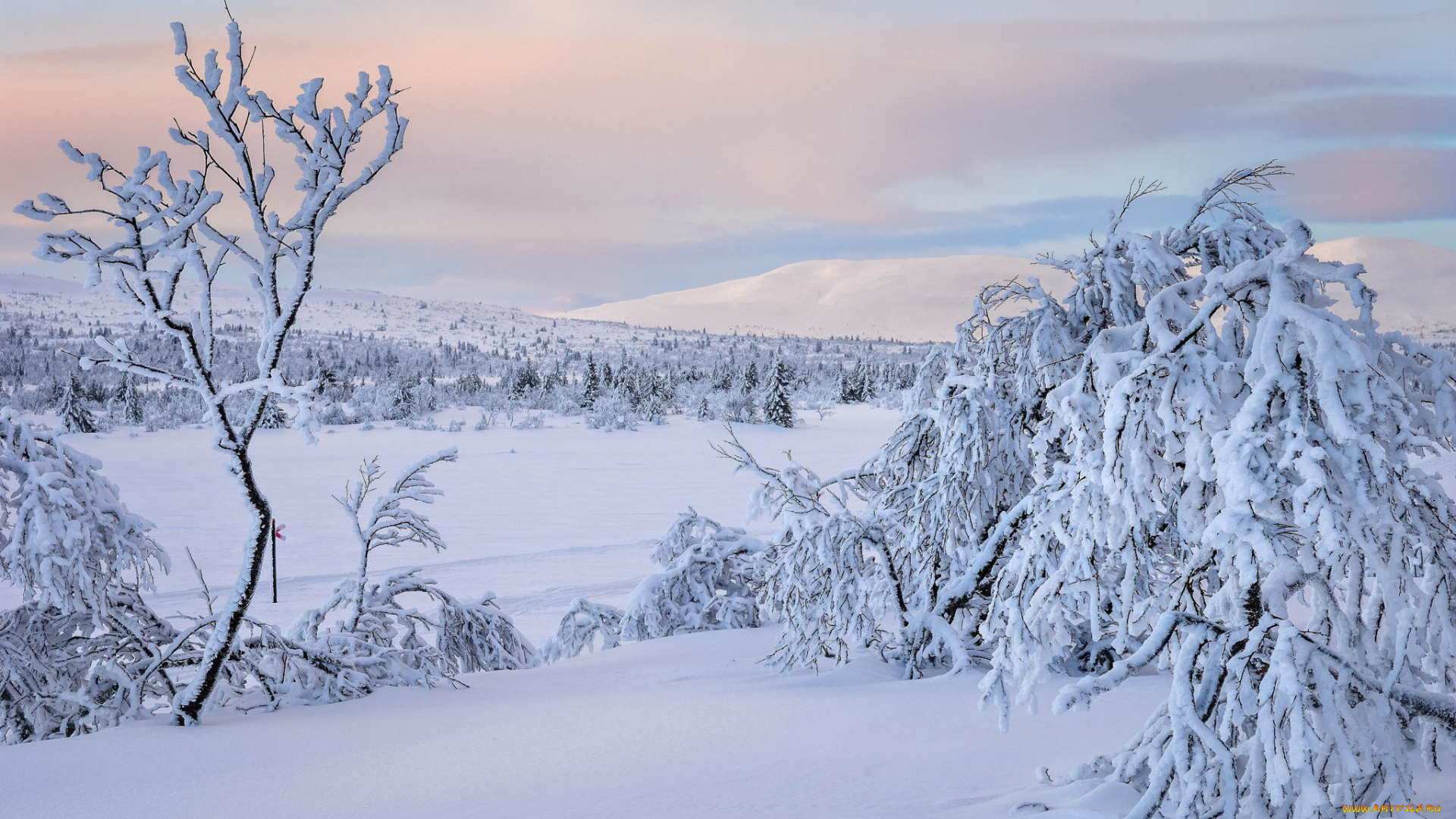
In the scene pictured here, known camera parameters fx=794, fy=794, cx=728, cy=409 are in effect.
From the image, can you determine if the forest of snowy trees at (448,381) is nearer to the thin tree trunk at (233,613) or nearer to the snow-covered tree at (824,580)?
the thin tree trunk at (233,613)

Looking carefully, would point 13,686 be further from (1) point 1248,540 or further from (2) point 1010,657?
(1) point 1248,540

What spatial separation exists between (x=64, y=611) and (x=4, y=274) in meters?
199

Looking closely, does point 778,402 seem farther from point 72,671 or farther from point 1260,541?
point 1260,541

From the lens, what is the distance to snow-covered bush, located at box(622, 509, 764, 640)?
9383 millimetres

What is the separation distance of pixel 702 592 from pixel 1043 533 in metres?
7.00

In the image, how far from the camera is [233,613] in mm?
4980

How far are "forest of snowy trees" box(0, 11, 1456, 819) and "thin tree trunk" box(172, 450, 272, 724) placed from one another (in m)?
0.02

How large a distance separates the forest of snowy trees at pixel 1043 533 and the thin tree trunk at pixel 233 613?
24mm

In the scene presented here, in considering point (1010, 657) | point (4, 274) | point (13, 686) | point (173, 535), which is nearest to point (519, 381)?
point (173, 535)

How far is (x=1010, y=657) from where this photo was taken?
2895mm

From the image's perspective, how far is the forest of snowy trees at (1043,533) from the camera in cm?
220

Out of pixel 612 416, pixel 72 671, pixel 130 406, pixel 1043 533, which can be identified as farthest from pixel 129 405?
pixel 1043 533

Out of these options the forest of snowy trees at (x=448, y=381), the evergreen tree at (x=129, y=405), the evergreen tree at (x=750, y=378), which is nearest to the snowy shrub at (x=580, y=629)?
the forest of snowy trees at (x=448, y=381)

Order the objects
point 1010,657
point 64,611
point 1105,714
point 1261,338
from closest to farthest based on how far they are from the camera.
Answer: point 1261,338, point 1010,657, point 1105,714, point 64,611
